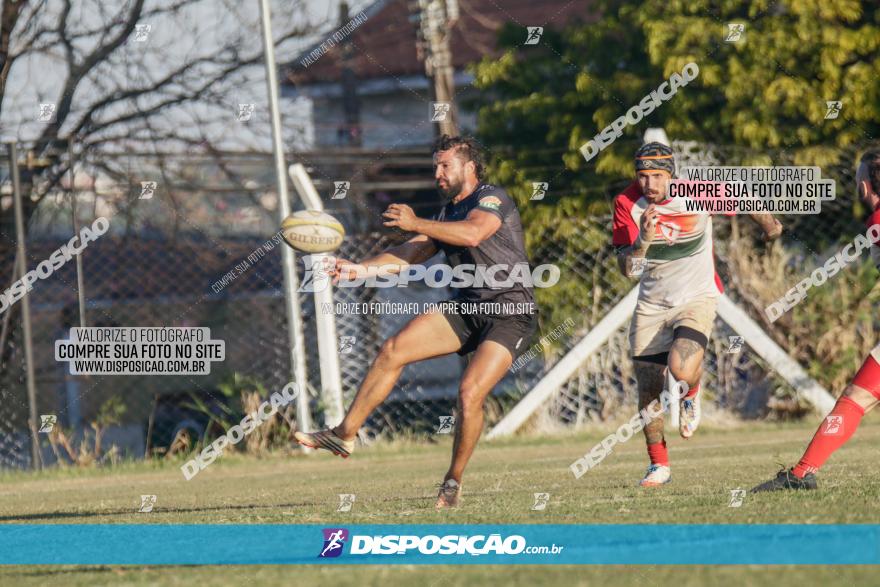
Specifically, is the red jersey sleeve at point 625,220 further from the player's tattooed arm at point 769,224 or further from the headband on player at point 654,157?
the player's tattooed arm at point 769,224

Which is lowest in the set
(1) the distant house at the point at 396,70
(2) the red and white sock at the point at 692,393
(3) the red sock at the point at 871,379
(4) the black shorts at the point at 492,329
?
(2) the red and white sock at the point at 692,393

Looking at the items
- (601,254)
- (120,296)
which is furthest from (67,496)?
(601,254)

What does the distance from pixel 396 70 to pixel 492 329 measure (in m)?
22.4

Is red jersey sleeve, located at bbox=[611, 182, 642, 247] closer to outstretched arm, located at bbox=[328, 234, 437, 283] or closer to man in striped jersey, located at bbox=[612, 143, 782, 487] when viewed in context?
man in striped jersey, located at bbox=[612, 143, 782, 487]

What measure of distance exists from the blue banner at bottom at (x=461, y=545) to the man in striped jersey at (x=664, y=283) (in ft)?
10.0

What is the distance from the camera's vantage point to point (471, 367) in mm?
8219

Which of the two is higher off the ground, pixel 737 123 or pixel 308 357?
pixel 737 123

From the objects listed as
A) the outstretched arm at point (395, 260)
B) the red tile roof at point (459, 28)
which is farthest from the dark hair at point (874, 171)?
the red tile roof at point (459, 28)

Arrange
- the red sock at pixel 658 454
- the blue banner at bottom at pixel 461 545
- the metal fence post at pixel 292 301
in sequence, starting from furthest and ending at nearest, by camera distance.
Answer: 1. the metal fence post at pixel 292 301
2. the red sock at pixel 658 454
3. the blue banner at bottom at pixel 461 545

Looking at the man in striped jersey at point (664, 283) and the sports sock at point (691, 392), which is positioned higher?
the man in striped jersey at point (664, 283)

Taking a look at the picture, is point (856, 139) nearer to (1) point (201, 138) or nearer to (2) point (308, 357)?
(2) point (308, 357)

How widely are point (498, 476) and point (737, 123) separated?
7.51 metres

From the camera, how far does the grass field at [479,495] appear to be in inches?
199

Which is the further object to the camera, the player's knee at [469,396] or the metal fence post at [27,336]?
the metal fence post at [27,336]
